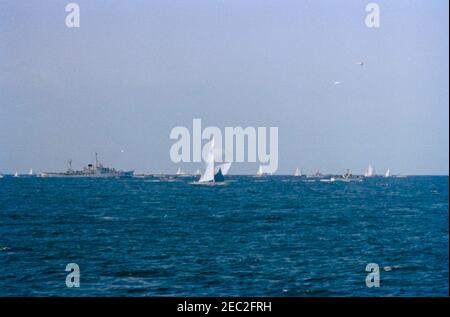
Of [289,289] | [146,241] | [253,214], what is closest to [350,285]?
[289,289]

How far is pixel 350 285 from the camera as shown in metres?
32.2

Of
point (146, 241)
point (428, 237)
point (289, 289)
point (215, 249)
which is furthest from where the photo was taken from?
point (428, 237)

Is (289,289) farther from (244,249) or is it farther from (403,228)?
(403,228)

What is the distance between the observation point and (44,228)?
2537 inches

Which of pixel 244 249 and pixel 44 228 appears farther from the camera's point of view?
pixel 44 228

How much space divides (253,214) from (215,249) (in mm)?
37882
